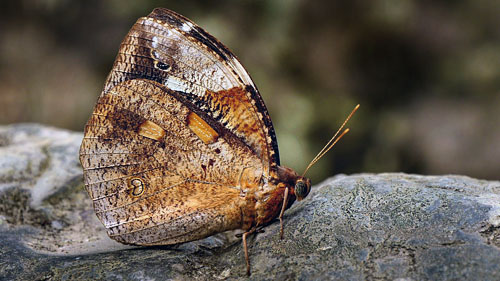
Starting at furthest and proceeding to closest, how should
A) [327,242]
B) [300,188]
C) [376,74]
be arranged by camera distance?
1. [376,74]
2. [300,188]
3. [327,242]

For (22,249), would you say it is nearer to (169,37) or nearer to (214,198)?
(214,198)

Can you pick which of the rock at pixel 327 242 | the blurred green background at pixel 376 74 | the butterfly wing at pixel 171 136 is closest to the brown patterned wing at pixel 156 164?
the butterfly wing at pixel 171 136

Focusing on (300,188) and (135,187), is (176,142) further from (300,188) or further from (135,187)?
(300,188)

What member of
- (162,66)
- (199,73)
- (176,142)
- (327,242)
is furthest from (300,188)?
(162,66)

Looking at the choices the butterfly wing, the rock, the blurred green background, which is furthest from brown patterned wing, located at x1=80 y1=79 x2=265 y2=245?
the blurred green background

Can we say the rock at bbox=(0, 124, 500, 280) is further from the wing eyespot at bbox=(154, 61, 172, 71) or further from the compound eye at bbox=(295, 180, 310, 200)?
the wing eyespot at bbox=(154, 61, 172, 71)

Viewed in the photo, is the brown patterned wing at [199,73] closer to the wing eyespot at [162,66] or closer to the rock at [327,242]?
the wing eyespot at [162,66]

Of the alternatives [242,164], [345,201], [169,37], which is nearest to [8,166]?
[169,37]
